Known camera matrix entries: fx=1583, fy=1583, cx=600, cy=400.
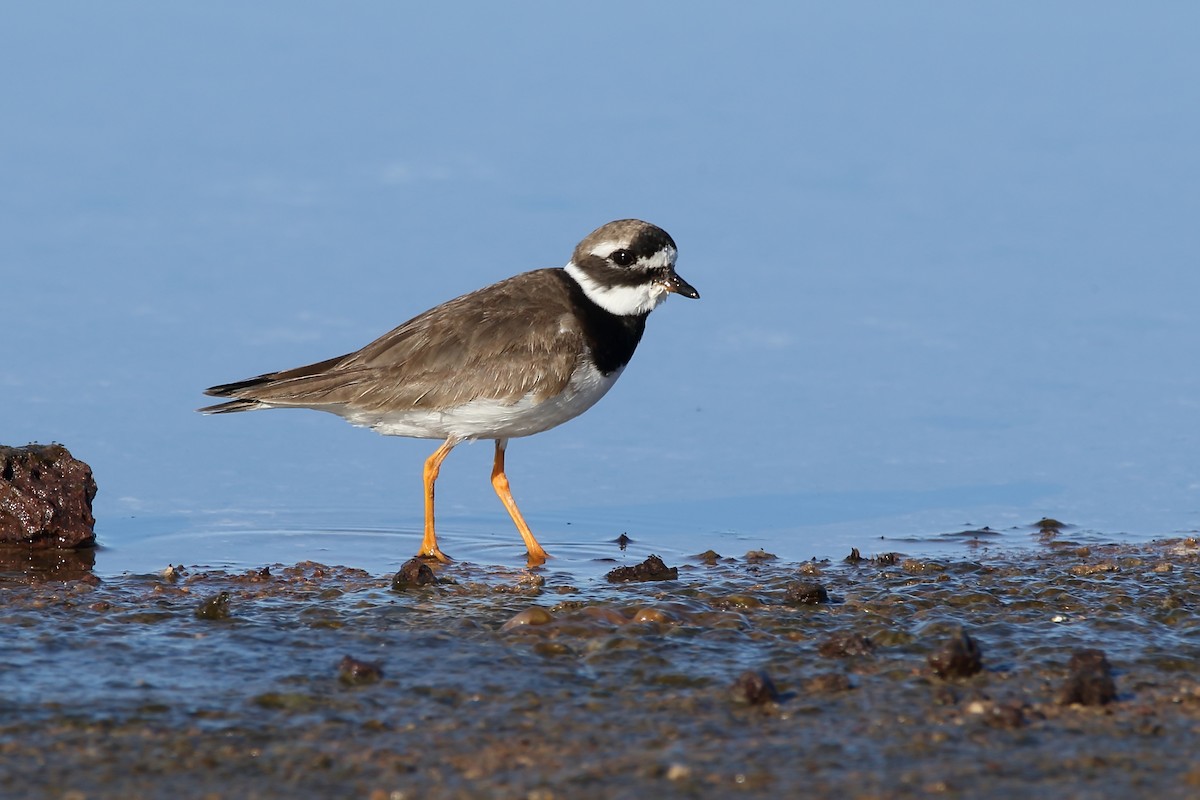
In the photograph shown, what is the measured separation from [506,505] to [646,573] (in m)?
1.21

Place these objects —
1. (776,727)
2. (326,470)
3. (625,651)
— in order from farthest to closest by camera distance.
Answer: (326,470) < (625,651) < (776,727)

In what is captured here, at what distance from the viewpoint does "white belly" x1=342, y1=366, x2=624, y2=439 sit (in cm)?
777

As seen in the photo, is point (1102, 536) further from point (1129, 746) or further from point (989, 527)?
point (1129, 746)

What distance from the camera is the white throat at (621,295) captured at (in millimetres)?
8164

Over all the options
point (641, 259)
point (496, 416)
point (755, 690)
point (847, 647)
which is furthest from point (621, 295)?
point (755, 690)

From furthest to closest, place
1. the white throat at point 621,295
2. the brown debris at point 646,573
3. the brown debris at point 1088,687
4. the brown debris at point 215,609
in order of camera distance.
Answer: the white throat at point 621,295, the brown debris at point 646,573, the brown debris at point 215,609, the brown debris at point 1088,687

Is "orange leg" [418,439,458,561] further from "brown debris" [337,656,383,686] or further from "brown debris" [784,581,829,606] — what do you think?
"brown debris" [337,656,383,686]

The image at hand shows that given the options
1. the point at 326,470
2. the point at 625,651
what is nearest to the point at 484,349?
the point at 326,470

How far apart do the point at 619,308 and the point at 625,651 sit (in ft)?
9.59

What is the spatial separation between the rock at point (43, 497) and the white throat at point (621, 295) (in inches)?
104

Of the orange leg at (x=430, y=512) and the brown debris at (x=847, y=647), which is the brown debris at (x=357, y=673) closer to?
the brown debris at (x=847, y=647)

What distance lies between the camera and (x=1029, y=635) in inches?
231

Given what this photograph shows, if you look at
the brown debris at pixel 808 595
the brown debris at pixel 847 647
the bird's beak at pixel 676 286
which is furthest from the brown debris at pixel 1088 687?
the bird's beak at pixel 676 286

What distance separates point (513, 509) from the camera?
8008 millimetres
